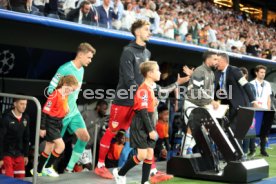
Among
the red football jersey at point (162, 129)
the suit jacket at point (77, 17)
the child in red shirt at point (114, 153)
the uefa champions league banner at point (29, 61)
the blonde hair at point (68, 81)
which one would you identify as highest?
the suit jacket at point (77, 17)

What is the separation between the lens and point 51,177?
563cm

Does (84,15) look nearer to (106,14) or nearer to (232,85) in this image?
(106,14)

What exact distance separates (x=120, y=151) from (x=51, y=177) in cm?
242

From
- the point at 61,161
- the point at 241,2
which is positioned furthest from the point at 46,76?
the point at 241,2

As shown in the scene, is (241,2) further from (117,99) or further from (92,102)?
(117,99)

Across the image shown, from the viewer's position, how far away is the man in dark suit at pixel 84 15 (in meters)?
7.26

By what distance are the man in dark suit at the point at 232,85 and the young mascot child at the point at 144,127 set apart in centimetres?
247

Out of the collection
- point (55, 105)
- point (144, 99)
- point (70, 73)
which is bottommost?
point (55, 105)

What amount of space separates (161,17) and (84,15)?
411 centimetres

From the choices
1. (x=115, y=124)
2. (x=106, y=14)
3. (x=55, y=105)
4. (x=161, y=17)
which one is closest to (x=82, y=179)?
(x=115, y=124)

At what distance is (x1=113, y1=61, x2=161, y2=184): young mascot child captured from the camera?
5098mm

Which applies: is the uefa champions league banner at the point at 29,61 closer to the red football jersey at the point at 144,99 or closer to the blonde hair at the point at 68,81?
the blonde hair at the point at 68,81

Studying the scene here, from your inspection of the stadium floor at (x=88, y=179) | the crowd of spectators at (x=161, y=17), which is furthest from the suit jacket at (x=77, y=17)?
the stadium floor at (x=88, y=179)

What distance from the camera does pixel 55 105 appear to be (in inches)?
217
